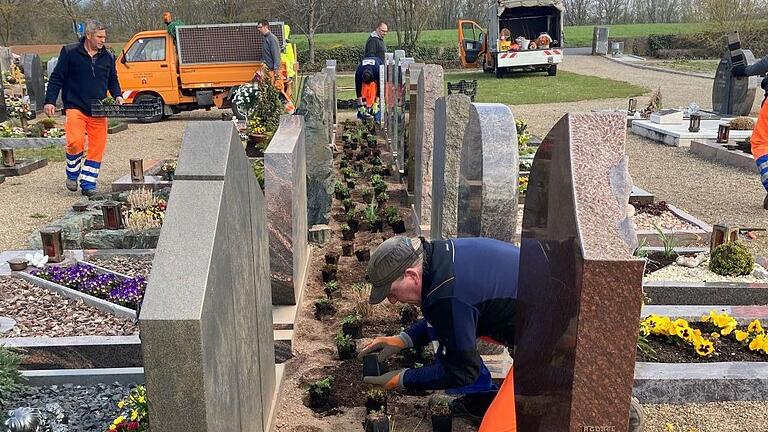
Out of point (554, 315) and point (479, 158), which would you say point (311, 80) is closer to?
point (479, 158)

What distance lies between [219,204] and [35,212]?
654 centimetres

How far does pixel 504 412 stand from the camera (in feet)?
8.88

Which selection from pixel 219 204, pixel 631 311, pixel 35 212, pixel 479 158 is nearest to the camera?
pixel 631 311

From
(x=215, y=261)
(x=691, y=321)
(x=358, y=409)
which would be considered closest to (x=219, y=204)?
(x=215, y=261)

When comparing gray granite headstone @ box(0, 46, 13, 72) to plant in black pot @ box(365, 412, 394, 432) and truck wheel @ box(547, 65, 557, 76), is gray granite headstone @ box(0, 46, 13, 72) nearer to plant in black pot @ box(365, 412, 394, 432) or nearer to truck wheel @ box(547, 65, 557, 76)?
truck wheel @ box(547, 65, 557, 76)

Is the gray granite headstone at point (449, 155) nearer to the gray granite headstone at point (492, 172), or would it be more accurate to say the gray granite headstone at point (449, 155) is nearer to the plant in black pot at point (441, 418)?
the gray granite headstone at point (492, 172)

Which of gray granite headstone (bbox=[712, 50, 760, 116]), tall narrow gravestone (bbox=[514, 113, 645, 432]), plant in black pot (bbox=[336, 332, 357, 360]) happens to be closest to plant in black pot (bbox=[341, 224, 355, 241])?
plant in black pot (bbox=[336, 332, 357, 360])

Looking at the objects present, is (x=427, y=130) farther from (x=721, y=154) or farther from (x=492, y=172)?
(x=721, y=154)

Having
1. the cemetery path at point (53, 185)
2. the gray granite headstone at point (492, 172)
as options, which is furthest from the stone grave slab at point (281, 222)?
the cemetery path at point (53, 185)

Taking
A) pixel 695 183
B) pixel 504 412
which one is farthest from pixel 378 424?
pixel 695 183

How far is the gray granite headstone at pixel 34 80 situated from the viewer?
1608 cm

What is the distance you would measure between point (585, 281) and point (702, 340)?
259cm

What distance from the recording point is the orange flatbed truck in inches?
592

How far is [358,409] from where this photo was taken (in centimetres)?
361
